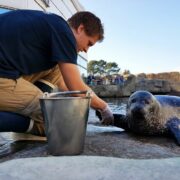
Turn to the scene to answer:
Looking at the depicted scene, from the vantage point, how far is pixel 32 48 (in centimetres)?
332

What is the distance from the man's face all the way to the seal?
1.97 meters

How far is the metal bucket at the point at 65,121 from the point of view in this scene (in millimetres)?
2842

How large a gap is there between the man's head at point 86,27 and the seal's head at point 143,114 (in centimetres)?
204

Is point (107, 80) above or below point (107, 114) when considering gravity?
above

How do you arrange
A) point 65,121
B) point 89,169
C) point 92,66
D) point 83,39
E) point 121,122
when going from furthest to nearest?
point 92,66
point 121,122
point 83,39
point 65,121
point 89,169

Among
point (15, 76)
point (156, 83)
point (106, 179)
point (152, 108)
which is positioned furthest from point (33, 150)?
point (156, 83)

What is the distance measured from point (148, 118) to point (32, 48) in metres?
2.57

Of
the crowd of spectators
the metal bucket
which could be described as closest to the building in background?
the crowd of spectators

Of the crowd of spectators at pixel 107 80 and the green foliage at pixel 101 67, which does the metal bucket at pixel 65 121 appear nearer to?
the crowd of spectators at pixel 107 80

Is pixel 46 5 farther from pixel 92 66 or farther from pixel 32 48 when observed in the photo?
pixel 92 66

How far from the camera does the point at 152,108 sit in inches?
215

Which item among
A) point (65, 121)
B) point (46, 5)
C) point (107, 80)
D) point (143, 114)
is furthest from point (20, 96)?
point (107, 80)

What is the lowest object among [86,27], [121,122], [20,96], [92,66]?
[121,122]

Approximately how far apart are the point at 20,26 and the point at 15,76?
45cm
